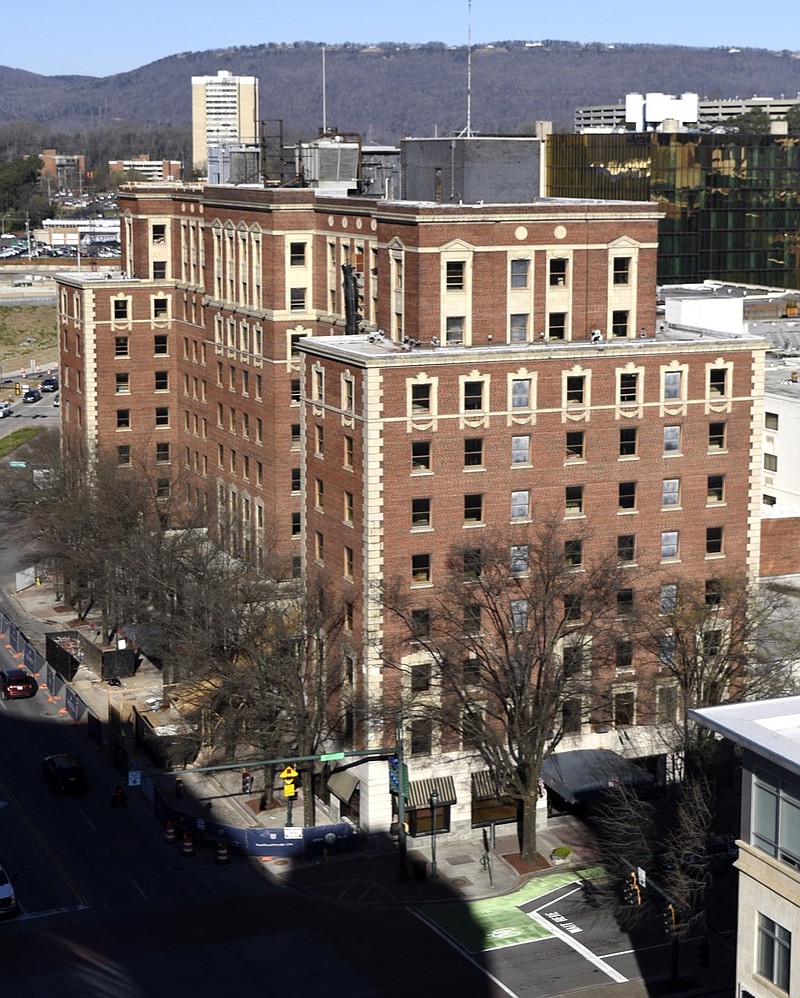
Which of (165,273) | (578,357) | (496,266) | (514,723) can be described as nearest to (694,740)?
(514,723)

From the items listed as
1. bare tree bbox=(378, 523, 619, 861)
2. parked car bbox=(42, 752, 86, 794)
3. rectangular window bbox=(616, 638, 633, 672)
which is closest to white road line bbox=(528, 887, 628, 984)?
bare tree bbox=(378, 523, 619, 861)

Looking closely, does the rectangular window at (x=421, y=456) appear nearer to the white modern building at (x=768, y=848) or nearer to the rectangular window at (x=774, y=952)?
the white modern building at (x=768, y=848)

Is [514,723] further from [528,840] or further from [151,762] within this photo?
[151,762]

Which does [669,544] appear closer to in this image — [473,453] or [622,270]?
[473,453]

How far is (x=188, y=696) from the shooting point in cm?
8088

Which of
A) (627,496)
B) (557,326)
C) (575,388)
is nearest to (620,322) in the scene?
(557,326)

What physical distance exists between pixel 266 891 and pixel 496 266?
28374 millimetres

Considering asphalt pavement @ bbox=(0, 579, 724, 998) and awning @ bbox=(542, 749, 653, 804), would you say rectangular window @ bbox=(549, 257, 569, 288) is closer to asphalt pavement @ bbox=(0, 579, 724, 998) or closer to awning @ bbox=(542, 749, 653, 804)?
awning @ bbox=(542, 749, 653, 804)

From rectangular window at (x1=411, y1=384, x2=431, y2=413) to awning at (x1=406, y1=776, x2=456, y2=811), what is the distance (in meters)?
15.6

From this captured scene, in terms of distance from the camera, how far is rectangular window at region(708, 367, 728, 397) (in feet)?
250

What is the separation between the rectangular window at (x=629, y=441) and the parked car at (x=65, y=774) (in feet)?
93.6

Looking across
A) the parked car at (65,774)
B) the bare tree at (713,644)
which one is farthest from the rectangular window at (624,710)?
the parked car at (65,774)

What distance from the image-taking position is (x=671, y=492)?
76438 millimetres

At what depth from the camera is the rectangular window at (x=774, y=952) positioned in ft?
139
